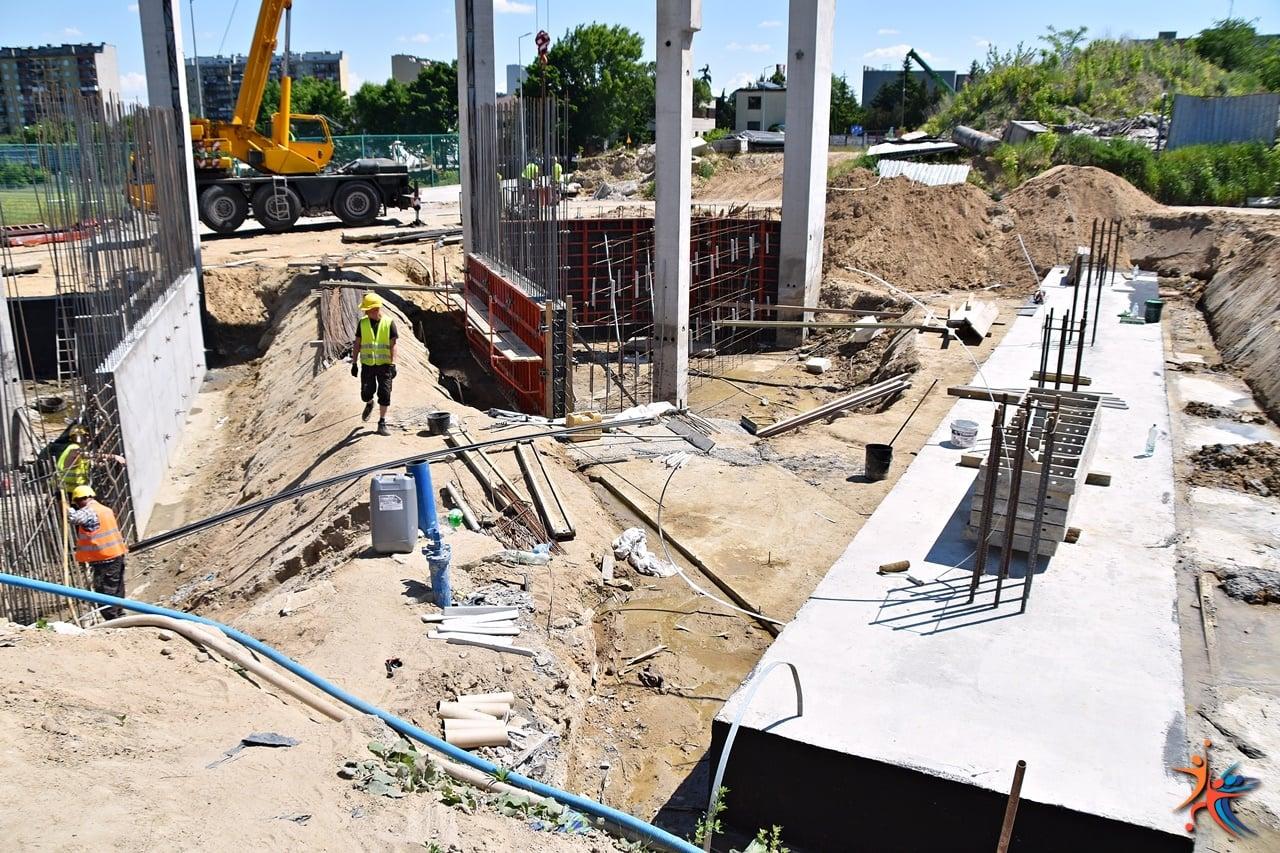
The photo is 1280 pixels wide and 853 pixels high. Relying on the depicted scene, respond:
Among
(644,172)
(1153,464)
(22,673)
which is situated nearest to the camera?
(22,673)

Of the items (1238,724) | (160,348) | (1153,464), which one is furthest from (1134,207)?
(160,348)

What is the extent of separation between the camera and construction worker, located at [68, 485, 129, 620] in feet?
28.0

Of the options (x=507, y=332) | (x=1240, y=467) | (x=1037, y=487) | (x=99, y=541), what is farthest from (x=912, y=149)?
(x=99, y=541)

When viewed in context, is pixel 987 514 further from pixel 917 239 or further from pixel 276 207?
pixel 276 207

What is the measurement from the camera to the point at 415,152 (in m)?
46.0

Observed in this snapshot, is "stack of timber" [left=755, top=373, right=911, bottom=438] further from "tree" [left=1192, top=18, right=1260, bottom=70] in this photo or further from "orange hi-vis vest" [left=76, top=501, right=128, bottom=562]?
"tree" [left=1192, top=18, right=1260, bottom=70]

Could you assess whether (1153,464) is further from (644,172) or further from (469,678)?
(644,172)

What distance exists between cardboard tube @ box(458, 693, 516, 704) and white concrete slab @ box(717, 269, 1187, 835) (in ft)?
5.33

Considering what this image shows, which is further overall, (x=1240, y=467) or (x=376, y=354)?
(x=1240, y=467)

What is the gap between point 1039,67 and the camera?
42469mm

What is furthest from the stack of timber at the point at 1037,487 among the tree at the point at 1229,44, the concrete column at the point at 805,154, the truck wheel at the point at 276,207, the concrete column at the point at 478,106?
the tree at the point at 1229,44

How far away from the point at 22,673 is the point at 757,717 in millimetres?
4308

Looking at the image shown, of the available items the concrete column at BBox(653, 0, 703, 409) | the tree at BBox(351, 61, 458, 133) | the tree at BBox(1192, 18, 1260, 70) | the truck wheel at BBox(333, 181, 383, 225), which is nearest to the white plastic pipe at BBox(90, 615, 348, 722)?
the concrete column at BBox(653, 0, 703, 409)

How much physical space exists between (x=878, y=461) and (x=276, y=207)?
19861 mm
